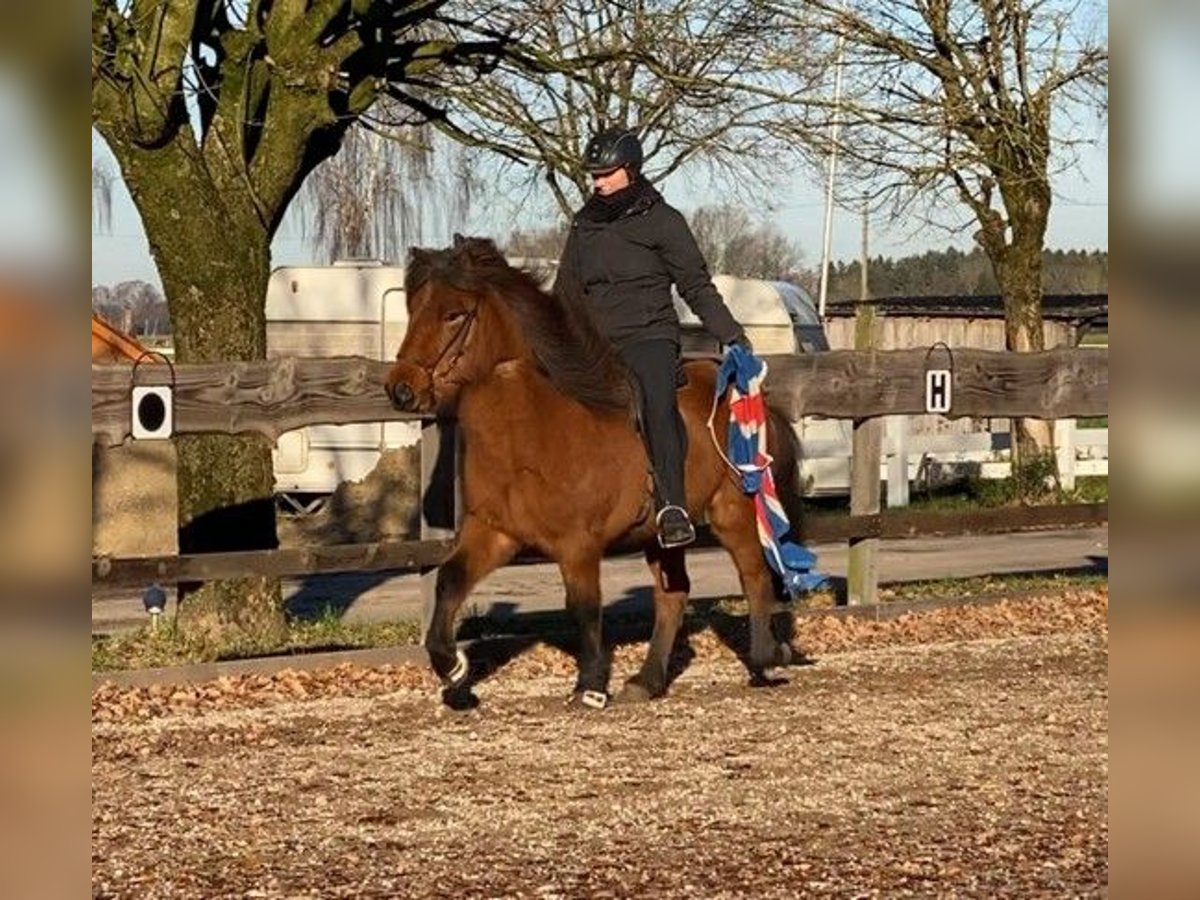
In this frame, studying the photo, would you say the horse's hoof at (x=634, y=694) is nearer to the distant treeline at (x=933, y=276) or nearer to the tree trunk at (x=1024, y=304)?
the tree trunk at (x=1024, y=304)

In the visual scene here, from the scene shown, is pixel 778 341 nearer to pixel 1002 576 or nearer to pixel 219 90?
pixel 1002 576

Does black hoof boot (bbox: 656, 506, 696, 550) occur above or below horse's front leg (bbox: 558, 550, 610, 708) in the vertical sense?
above

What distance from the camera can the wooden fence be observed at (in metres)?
10.9

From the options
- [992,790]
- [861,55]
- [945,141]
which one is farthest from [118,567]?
[861,55]

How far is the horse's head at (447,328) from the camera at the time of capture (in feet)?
31.2

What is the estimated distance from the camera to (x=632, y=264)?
10328 millimetres

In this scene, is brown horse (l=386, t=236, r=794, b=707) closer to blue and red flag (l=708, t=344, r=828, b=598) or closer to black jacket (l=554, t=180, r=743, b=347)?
black jacket (l=554, t=180, r=743, b=347)

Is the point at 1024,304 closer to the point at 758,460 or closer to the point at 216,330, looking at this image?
the point at 216,330

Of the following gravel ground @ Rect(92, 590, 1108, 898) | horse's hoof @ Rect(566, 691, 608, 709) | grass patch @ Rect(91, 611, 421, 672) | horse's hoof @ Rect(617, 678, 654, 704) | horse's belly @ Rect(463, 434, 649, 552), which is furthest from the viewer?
grass patch @ Rect(91, 611, 421, 672)

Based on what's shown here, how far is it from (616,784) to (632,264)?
3.05 meters

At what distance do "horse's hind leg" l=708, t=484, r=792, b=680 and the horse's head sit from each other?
1757mm

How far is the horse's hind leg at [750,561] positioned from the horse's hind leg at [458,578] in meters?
1.50

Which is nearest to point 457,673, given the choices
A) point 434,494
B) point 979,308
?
point 434,494

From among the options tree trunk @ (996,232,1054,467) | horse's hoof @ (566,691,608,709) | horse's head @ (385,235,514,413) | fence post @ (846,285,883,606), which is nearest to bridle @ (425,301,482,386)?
horse's head @ (385,235,514,413)
